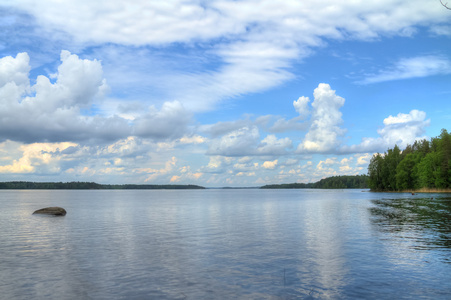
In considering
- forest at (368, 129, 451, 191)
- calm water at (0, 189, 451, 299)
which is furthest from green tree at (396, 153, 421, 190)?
calm water at (0, 189, 451, 299)

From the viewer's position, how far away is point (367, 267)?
69.2 ft

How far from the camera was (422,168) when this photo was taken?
508ft

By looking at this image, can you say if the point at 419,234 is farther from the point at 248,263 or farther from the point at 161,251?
the point at 161,251

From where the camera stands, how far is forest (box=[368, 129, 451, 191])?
460ft

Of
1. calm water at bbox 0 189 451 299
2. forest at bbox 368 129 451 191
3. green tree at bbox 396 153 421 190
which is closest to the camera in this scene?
calm water at bbox 0 189 451 299

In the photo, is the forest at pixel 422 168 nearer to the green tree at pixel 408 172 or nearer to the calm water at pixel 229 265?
the green tree at pixel 408 172

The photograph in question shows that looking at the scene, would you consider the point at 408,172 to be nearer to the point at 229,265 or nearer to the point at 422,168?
the point at 422,168

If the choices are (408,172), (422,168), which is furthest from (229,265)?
(408,172)

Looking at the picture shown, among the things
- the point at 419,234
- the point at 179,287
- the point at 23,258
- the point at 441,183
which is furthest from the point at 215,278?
the point at 441,183

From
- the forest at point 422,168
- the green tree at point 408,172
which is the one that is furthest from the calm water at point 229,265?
the green tree at point 408,172

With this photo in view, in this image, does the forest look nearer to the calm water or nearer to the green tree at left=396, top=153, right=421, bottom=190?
the green tree at left=396, top=153, right=421, bottom=190

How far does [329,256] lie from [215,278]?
9.68m

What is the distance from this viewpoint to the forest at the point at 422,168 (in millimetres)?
140125

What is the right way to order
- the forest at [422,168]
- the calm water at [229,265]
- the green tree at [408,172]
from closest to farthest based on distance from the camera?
1. the calm water at [229,265]
2. the forest at [422,168]
3. the green tree at [408,172]
